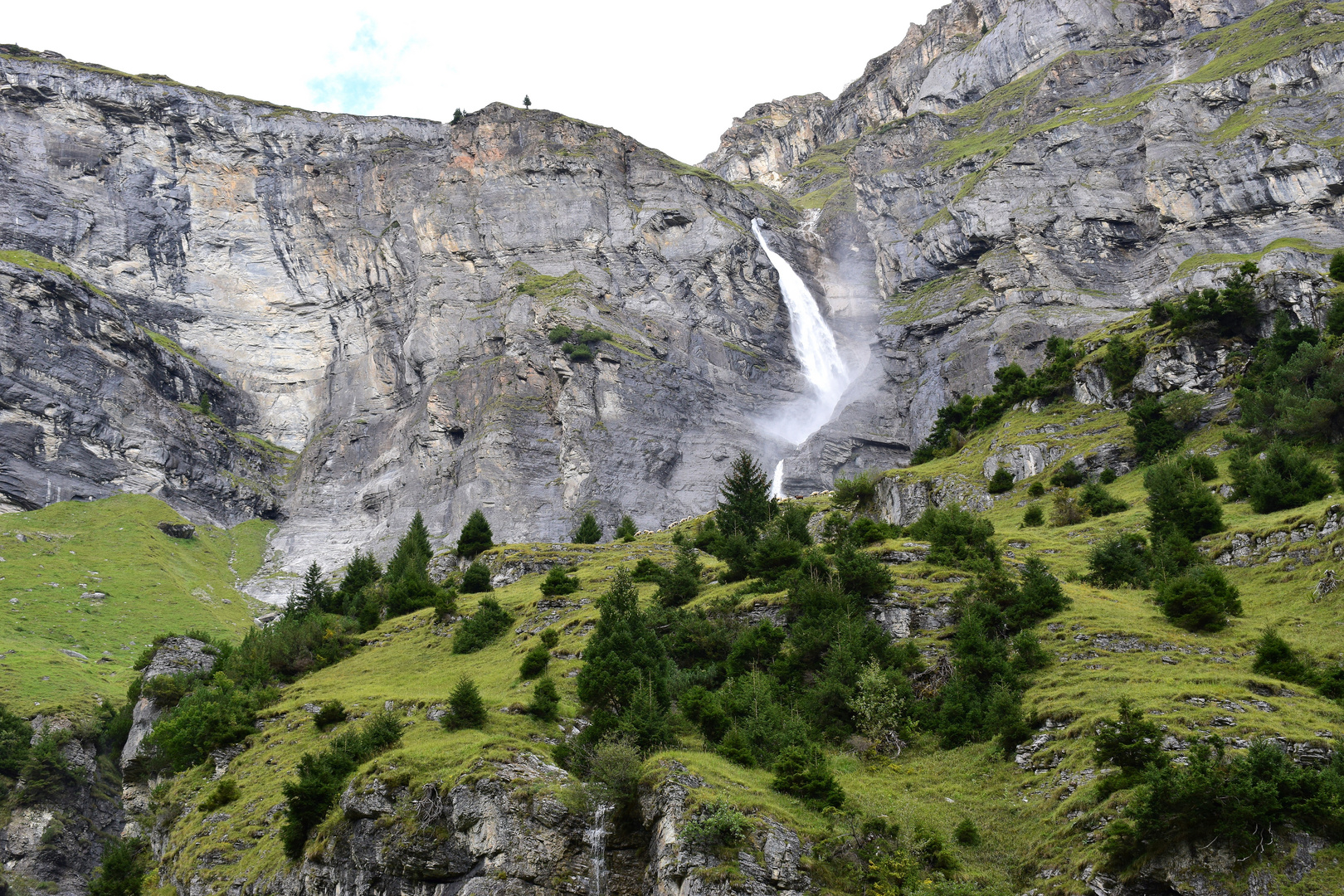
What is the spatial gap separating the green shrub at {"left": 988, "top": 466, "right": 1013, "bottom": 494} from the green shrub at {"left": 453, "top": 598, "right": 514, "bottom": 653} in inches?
1449

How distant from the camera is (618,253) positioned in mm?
153250

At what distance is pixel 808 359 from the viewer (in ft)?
502

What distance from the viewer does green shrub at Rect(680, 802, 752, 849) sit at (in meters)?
26.6

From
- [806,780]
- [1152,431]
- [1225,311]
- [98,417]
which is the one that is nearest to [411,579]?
[806,780]

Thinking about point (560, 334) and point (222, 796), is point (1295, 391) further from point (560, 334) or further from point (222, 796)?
point (560, 334)

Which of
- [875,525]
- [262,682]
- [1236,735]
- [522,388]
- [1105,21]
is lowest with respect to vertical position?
[1236,735]

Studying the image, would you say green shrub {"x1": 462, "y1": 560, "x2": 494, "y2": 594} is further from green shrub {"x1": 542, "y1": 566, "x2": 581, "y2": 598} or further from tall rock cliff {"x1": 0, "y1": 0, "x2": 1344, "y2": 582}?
tall rock cliff {"x1": 0, "y1": 0, "x2": 1344, "y2": 582}

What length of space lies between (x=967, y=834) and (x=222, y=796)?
2938cm

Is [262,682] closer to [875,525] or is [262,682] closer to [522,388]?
[875,525]

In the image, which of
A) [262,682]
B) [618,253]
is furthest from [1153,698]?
[618,253]

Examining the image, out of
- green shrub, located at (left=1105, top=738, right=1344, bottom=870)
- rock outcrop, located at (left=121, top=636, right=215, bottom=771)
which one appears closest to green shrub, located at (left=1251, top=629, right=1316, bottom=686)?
green shrub, located at (left=1105, top=738, right=1344, bottom=870)

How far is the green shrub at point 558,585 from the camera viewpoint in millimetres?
54188

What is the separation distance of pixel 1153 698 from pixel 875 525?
22601mm

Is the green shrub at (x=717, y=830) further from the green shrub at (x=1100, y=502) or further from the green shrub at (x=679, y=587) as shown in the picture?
the green shrub at (x=1100, y=502)
